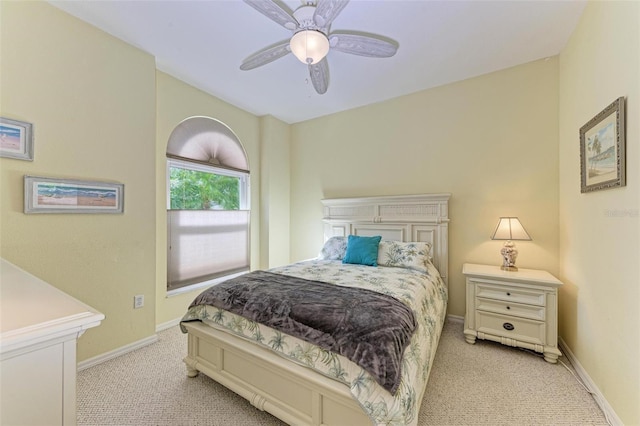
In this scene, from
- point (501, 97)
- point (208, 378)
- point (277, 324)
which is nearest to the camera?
point (277, 324)

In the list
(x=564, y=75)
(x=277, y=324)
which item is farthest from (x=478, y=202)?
(x=277, y=324)

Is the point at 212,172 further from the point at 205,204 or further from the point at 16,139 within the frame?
the point at 16,139

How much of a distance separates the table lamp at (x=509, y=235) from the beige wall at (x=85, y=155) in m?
3.55

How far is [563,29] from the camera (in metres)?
2.23

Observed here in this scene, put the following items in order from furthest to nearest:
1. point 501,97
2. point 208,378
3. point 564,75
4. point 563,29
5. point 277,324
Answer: point 501,97 < point 564,75 < point 563,29 < point 208,378 < point 277,324

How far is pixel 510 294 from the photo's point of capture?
2.39 meters

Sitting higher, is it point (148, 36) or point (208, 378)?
point (148, 36)

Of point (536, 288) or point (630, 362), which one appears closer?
point (630, 362)

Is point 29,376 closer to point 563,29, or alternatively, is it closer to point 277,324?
point 277,324

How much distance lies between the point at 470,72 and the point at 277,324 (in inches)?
127

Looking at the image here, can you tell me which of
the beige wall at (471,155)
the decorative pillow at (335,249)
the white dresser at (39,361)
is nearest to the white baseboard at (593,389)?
the beige wall at (471,155)

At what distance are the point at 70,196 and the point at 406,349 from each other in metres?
2.77

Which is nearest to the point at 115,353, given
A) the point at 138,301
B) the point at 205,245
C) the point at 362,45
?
the point at 138,301

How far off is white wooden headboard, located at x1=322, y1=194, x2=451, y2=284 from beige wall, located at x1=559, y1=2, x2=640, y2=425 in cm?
107
